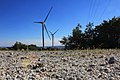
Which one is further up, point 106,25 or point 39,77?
point 106,25

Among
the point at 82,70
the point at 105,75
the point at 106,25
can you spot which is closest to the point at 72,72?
the point at 82,70

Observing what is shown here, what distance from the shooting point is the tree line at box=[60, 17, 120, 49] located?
61.1 metres

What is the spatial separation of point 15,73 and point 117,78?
339 centimetres

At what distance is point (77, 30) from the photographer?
76625 millimetres

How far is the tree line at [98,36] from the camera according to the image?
61.1 metres

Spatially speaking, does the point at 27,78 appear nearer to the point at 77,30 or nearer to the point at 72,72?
the point at 72,72

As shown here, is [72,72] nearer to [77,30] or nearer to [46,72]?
[46,72]

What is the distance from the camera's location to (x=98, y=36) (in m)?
66.8

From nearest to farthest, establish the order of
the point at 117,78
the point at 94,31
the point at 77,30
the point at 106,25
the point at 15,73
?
the point at 117,78 → the point at 15,73 → the point at 106,25 → the point at 94,31 → the point at 77,30

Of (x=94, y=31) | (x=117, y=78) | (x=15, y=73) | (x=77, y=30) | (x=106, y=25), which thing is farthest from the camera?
(x=77, y=30)

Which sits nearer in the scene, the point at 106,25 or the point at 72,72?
the point at 72,72

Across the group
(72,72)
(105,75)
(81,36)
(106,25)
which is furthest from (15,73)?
(81,36)

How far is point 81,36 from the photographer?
74.2m

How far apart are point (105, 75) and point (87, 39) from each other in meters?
60.9
